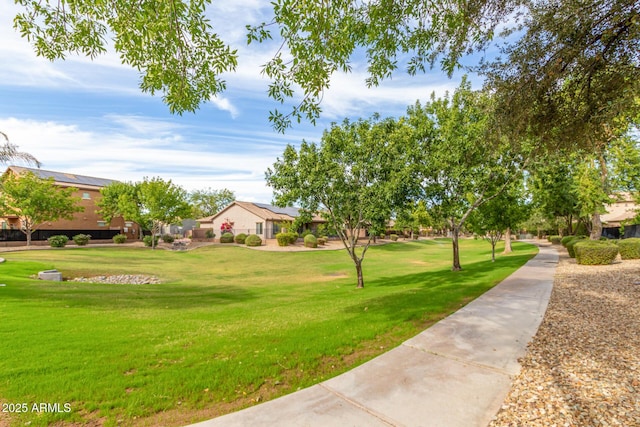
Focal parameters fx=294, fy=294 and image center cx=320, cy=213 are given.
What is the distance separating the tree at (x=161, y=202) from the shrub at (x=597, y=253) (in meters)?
42.6

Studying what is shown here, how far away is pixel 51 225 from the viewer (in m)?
37.5

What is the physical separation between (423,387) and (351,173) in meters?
9.91

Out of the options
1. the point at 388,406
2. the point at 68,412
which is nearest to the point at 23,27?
the point at 68,412

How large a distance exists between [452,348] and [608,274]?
12945mm

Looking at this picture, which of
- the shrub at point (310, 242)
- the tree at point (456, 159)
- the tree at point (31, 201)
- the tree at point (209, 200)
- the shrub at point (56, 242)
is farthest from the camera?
the tree at point (209, 200)

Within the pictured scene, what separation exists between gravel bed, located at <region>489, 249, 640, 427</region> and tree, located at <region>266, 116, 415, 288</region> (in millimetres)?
6435

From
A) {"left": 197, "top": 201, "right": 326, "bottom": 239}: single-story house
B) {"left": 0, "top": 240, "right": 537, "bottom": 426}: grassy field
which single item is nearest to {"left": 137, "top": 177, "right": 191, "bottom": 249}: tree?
{"left": 197, "top": 201, "right": 326, "bottom": 239}: single-story house

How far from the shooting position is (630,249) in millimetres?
18031

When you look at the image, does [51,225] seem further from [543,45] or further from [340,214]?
[543,45]

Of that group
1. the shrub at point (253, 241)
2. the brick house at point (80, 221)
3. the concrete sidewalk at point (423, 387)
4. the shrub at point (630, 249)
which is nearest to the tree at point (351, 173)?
the concrete sidewalk at point (423, 387)

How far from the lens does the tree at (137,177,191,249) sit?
3900cm

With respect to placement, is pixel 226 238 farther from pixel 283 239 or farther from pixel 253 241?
pixel 283 239

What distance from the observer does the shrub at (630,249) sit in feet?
58.3

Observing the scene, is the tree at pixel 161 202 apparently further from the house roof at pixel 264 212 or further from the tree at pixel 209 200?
the tree at pixel 209 200
